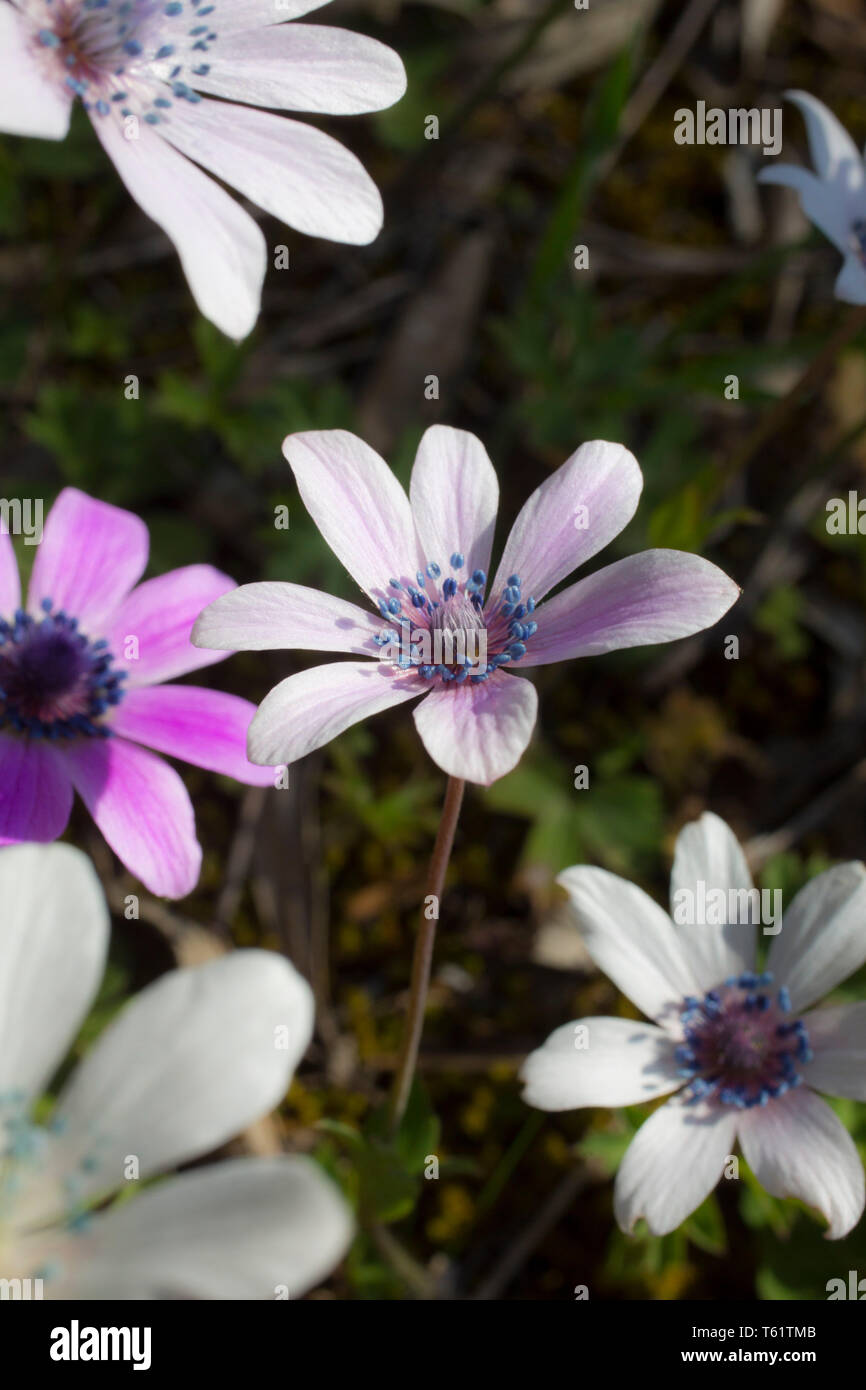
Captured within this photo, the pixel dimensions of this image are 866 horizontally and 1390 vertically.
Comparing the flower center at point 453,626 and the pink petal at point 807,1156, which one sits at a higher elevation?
the flower center at point 453,626

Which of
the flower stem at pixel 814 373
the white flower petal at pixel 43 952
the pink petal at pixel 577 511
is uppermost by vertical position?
the flower stem at pixel 814 373

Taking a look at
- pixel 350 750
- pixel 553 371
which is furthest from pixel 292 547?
pixel 553 371

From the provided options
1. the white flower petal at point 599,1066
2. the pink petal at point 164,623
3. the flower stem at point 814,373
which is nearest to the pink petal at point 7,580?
the pink petal at point 164,623

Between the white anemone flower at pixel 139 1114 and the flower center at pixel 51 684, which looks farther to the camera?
the flower center at pixel 51 684

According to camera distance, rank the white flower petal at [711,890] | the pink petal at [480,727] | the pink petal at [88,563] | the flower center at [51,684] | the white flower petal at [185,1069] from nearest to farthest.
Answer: the white flower petal at [185,1069] < the pink petal at [480,727] < the white flower petal at [711,890] < the flower center at [51,684] < the pink petal at [88,563]

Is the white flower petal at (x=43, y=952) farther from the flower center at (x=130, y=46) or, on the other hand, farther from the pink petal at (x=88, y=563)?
the flower center at (x=130, y=46)

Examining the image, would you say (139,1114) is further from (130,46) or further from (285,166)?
(130,46)

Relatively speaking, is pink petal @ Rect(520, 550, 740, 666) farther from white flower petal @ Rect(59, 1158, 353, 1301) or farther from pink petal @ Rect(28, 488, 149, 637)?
pink petal @ Rect(28, 488, 149, 637)

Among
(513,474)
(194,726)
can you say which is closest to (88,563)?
(194,726)
